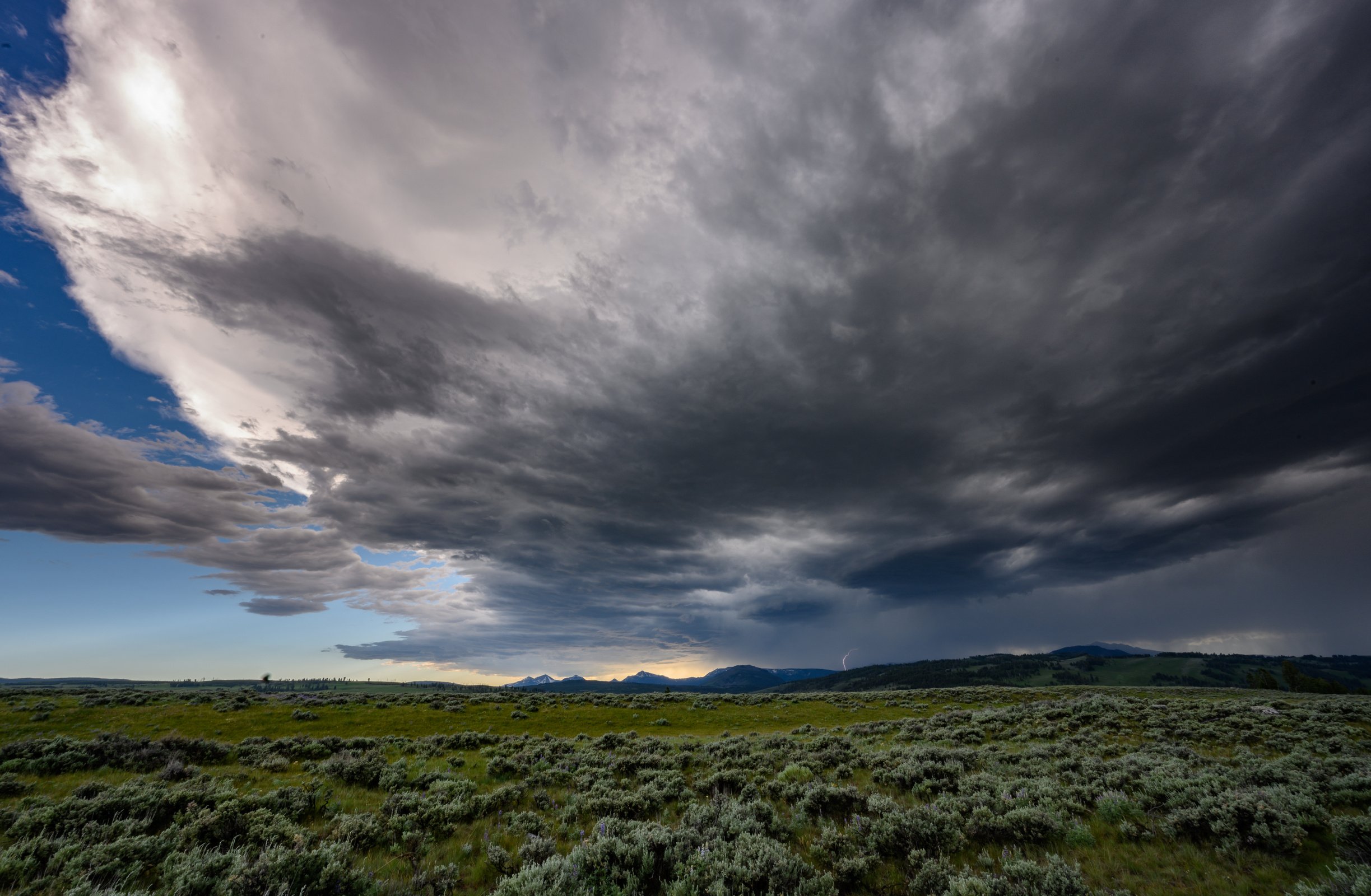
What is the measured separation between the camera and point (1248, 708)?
99.5ft

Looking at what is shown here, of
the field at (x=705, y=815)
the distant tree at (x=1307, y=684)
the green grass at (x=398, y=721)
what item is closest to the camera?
the field at (x=705, y=815)

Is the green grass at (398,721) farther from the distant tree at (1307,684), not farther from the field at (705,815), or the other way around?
the distant tree at (1307,684)

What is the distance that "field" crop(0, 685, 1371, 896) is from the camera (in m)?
8.20

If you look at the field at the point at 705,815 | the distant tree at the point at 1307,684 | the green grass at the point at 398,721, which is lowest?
the distant tree at the point at 1307,684

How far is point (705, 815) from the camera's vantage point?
444 inches

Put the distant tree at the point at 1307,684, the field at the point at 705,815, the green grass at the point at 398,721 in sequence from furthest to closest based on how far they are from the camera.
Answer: the distant tree at the point at 1307,684, the green grass at the point at 398,721, the field at the point at 705,815

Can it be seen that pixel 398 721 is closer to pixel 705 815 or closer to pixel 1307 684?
pixel 705 815

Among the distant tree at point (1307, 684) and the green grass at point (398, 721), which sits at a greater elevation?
the green grass at point (398, 721)

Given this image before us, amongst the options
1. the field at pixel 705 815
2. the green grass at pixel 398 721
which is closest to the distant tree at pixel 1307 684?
the field at pixel 705 815

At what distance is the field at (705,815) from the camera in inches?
323

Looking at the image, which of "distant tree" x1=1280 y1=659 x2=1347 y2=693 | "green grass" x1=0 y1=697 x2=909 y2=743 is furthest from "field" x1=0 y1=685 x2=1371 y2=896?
"distant tree" x1=1280 y1=659 x2=1347 y2=693

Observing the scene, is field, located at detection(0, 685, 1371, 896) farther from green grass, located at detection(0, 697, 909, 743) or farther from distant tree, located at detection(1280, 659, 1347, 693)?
distant tree, located at detection(1280, 659, 1347, 693)

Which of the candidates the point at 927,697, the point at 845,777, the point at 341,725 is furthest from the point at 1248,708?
the point at 341,725

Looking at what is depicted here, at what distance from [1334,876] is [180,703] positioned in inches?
2334
